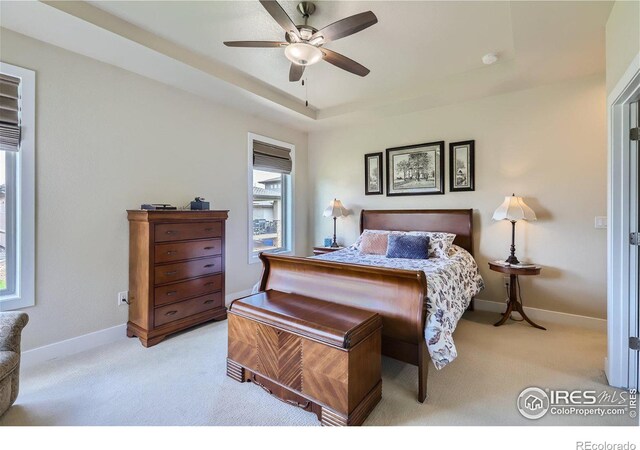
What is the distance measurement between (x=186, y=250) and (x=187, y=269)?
7.8 inches

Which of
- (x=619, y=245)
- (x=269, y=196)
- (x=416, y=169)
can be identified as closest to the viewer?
(x=619, y=245)

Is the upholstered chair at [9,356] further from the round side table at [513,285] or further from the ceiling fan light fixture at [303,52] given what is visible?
the round side table at [513,285]

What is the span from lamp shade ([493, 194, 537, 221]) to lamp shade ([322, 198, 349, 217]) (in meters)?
2.08

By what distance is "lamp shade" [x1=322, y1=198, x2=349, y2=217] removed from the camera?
4.54 m

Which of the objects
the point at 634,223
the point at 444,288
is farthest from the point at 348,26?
the point at 634,223

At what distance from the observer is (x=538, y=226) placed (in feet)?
11.0

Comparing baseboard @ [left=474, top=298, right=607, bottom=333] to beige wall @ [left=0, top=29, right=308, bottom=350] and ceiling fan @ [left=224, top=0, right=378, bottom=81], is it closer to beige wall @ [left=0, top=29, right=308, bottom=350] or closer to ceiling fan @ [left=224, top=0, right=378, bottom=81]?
ceiling fan @ [left=224, top=0, right=378, bottom=81]

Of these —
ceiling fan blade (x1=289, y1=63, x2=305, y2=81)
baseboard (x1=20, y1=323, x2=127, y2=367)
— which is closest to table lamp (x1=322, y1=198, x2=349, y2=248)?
ceiling fan blade (x1=289, y1=63, x2=305, y2=81)

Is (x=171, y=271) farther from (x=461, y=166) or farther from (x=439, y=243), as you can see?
(x=461, y=166)

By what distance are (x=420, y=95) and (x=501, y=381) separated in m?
3.12

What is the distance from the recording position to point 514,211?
3.15 meters
